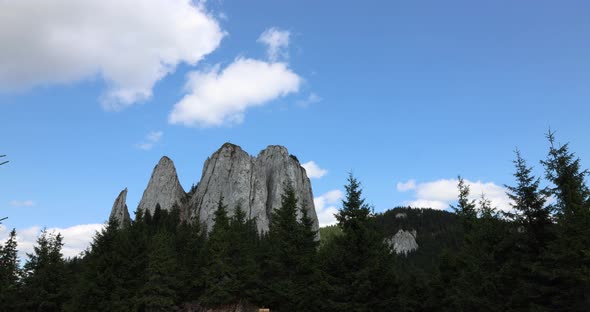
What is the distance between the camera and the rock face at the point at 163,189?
428 feet

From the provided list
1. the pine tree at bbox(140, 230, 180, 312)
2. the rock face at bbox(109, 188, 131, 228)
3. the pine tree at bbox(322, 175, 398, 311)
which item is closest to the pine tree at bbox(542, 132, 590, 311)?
the pine tree at bbox(322, 175, 398, 311)

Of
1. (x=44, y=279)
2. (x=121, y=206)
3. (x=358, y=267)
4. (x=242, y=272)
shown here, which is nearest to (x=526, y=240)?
(x=358, y=267)

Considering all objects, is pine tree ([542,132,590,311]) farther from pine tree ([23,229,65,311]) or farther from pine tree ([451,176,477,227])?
pine tree ([23,229,65,311])

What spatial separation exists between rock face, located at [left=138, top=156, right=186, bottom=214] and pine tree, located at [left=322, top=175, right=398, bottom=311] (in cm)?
10680

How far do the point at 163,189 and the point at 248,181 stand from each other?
2636cm

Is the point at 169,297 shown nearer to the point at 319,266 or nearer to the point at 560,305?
the point at 319,266

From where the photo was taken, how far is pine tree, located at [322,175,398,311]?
27.3m

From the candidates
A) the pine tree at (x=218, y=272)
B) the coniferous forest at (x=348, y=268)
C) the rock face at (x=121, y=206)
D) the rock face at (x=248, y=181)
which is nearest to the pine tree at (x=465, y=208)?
the coniferous forest at (x=348, y=268)

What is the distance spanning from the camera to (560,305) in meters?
22.8

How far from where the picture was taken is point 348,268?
28859 millimetres

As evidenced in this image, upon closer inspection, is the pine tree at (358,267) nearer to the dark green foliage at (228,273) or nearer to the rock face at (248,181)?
the dark green foliage at (228,273)

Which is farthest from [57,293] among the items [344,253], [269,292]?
[344,253]

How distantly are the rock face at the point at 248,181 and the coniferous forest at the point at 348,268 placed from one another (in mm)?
71779

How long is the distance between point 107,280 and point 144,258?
5949 mm
